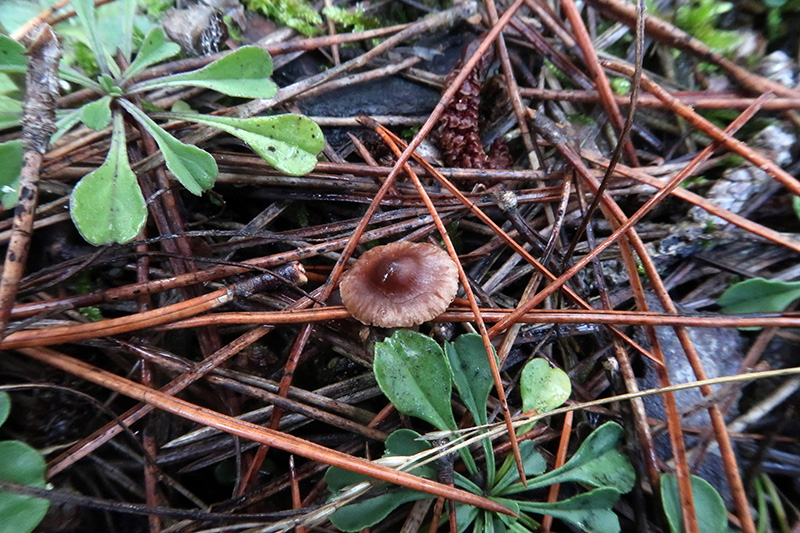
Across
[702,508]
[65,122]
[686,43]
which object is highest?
[686,43]

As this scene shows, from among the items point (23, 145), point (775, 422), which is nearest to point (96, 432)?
point (23, 145)

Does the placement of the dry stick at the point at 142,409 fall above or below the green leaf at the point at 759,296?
below

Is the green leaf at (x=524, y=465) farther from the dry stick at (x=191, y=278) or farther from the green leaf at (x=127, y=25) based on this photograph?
the green leaf at (x=127, y=25)

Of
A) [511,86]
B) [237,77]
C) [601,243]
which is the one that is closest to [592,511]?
[601,243]

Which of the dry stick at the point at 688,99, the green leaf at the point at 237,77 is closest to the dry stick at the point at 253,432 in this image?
the green leaf at the point at 237,77

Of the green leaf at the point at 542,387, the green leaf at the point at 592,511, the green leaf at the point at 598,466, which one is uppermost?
the green leaf at the point at 542,387

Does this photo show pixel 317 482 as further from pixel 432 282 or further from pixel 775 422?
pixel 775 422

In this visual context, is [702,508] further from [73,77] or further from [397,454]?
[73,77]
